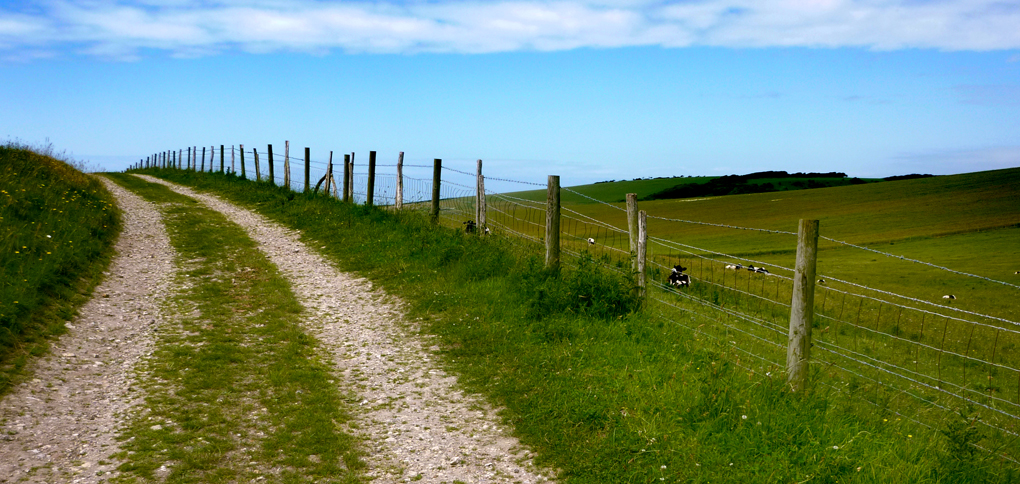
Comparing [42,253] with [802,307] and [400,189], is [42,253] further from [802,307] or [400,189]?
[802,307]

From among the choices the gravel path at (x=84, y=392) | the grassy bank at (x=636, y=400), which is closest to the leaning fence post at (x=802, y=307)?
the grassy bank at (x=636, y=400)

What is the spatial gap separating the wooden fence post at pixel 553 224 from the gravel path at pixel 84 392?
6438mm

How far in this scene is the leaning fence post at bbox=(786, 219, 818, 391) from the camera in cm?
666

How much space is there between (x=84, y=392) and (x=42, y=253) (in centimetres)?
→ 580

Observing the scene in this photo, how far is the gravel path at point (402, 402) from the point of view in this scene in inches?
234

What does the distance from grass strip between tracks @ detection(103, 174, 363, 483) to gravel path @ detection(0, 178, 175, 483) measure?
262mm

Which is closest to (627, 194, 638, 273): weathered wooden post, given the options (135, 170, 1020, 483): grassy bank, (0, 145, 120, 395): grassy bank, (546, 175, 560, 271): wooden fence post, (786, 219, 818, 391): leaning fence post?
(135, 170, 1020, 483): grassy bank

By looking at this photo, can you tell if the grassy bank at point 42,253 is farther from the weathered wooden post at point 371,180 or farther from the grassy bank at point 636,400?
the weathered wooden post at point 371,180

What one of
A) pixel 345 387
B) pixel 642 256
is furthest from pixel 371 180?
pixel 345 387

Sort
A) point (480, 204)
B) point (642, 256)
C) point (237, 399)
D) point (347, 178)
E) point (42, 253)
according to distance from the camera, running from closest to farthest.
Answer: point (237, 399), point (642, 256), point (42, 253), point (480, 204), point (347, 178)

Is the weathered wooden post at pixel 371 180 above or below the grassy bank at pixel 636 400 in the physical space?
above

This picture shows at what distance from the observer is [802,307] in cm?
679

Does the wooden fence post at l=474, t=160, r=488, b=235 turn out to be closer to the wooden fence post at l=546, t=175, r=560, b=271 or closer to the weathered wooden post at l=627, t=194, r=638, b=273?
the wooden fence post at l=546, t=175, r=560, b=271

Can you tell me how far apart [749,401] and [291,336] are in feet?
21.3
